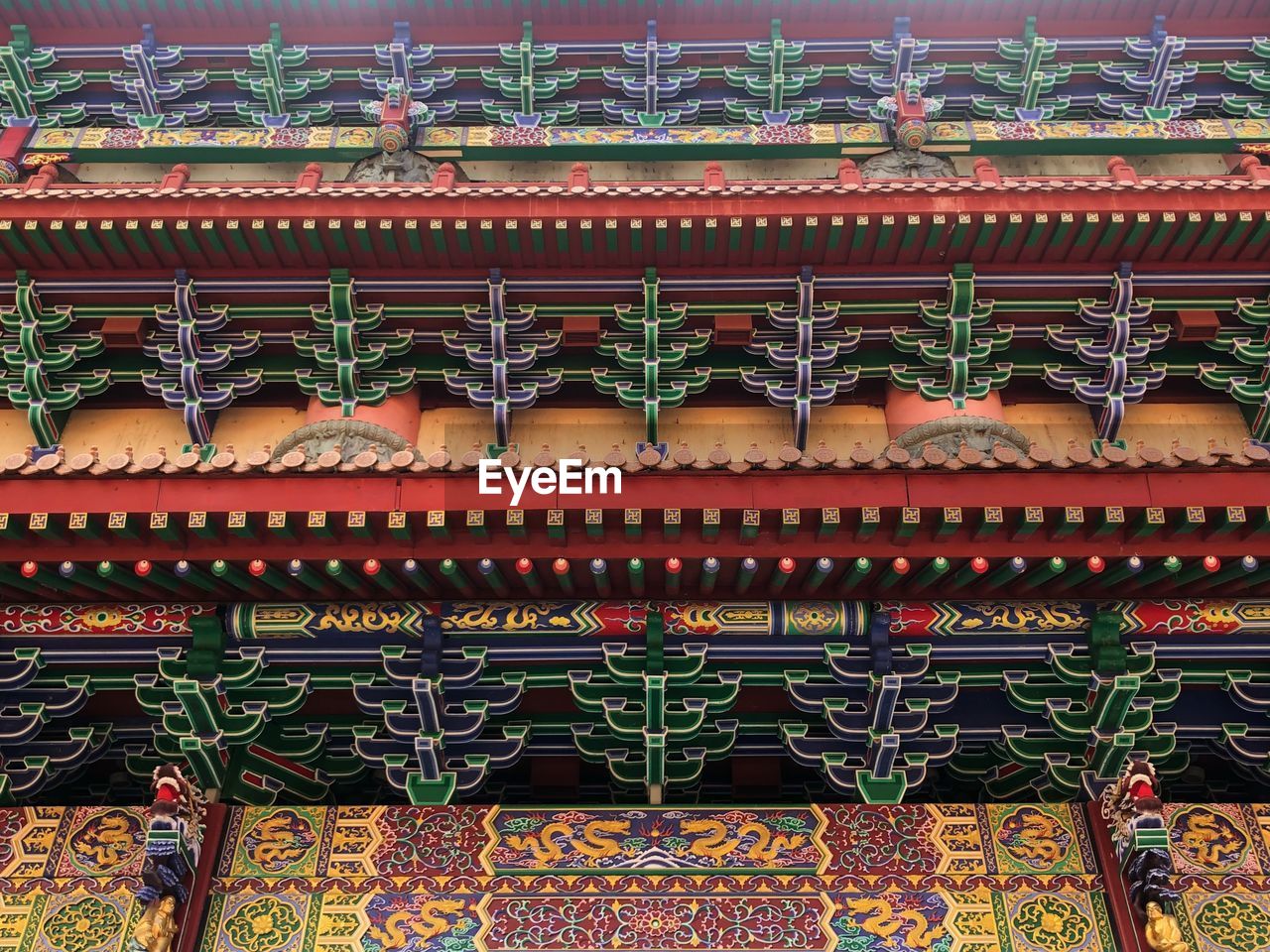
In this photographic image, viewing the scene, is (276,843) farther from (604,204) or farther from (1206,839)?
(1206,839)

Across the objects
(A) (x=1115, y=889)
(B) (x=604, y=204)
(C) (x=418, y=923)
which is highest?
(B) (x=604, y=204)

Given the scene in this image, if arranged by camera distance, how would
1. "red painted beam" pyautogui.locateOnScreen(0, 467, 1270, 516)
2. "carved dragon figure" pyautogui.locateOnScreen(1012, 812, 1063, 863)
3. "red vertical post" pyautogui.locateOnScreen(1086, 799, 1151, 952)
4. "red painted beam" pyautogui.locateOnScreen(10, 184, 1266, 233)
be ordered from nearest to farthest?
"red painted beam" pyautogui.locateOnScreen(0, 467, 1270, 516) < "red vertical post" pyautogui.locateOnScreen(1086, 799, 1151, 952) < "carved dragon figure" pyautogui.locateOnScreen(1012, 812, 1063, 863) < "red painted beam" pyautogui.locateOnScreen(10, 184, 1266, 233)

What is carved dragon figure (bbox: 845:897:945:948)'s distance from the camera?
24.6 feet

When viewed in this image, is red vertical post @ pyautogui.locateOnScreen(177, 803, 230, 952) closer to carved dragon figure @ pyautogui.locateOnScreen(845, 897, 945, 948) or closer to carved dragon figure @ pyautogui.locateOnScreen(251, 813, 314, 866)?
carved dragon figure @ pyautogui.locateOnScreen(251, 813, 314, 866)

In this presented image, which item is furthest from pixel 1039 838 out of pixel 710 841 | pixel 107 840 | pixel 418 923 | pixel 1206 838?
pixel 107 840

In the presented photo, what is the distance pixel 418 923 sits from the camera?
7590mm

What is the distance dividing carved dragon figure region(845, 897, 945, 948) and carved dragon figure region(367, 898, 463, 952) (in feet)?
8.59

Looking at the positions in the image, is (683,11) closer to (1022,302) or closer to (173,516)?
(1022,302)

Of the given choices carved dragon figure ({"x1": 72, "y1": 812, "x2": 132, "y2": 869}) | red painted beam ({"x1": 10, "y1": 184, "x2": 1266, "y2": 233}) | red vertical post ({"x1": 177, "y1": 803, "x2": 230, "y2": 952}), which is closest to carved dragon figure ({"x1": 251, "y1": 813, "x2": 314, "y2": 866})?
red vertical post ({"x1": 177, "y1": 803, "x2": 230, "y2": 952})

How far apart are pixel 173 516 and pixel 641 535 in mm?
2855

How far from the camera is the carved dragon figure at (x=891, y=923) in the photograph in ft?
24.6

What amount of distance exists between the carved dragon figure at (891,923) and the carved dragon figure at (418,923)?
8.59 feet

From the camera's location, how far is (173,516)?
23.3 ft

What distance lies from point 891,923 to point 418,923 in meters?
3.07
